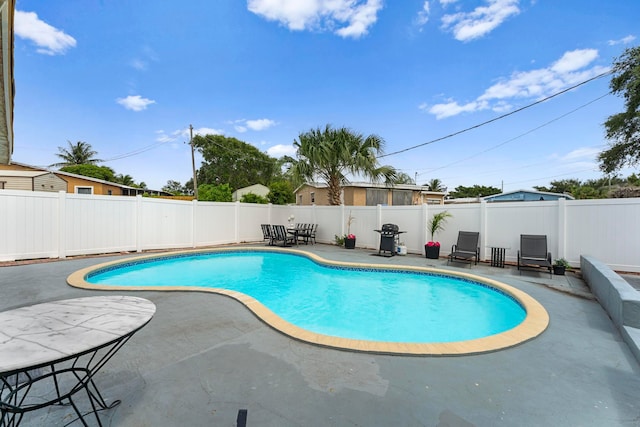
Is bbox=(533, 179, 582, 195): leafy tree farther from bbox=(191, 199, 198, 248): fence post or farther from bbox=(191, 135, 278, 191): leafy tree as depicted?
bbox=(191, 199, 198, 248): fence post

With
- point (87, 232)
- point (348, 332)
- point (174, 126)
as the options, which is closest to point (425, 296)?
point (348, 332)

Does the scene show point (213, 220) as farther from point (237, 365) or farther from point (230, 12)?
point (237, 365)

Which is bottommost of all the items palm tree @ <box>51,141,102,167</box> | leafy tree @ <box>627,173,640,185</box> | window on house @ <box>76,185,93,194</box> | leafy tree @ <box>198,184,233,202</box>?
leafy tree @ <box>198,184,233,202</box>

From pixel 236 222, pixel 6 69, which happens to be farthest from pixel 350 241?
pixel 6 69

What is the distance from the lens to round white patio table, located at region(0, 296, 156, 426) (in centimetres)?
120

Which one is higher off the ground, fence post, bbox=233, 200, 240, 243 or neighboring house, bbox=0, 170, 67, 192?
neighboring house, bbox=0, 170, 67, 192

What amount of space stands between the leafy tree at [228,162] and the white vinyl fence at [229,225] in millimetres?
23136

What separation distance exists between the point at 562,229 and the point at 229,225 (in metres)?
11.2

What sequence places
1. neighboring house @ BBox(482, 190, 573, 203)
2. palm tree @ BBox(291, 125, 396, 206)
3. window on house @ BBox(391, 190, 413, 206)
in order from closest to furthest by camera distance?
palm tree @ BBox(291, 125, 396, 206), window on house @ BBox(391, 190, 413, 206), neighboring house @ BBox(482, 190, 573, 203)

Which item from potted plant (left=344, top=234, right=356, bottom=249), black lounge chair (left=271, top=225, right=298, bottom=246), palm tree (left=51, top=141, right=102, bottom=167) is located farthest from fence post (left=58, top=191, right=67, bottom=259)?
palm tree (left=51, top=141, right=102, bottom=167)

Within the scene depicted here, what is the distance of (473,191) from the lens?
1809 inches

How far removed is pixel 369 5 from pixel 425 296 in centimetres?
964

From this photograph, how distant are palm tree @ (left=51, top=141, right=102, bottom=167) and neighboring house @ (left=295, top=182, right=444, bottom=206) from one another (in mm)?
30346

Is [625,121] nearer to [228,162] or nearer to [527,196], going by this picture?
[527,196]
